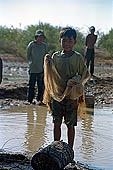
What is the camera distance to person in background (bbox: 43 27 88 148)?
5520 millimetres

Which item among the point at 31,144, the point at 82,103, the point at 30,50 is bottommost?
the point at 31,144

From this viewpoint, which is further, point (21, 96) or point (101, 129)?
point (21, 96)

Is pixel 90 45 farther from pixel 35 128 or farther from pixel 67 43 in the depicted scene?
pixel 67 43

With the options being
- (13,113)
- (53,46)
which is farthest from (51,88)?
(53,46)

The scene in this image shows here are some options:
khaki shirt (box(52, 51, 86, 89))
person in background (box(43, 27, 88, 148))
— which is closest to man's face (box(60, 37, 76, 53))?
person in background (box(43, 27, 88, 148))

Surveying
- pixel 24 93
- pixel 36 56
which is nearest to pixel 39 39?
pixel 36 56

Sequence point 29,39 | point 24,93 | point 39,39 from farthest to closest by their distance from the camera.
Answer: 1. point 29,39
2. point 24,93
3. point 39,39

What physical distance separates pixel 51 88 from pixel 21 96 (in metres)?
6.75

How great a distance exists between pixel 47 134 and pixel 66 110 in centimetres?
170

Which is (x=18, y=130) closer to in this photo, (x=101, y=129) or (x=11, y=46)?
(x=101, y=129)

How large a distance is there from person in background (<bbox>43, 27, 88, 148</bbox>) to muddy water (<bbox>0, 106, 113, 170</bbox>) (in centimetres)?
53

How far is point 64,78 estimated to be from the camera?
559cm

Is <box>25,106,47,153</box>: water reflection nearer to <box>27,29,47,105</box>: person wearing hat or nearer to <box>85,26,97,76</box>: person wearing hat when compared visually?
<box>27,29,47,105</box>: person wearing hat

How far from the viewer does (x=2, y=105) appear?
1041 centimetres
